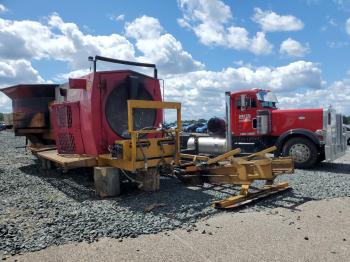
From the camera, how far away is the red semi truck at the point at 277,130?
1016 cm

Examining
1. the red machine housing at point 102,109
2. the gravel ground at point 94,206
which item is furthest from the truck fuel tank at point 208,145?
the red machine housing at point 102,109

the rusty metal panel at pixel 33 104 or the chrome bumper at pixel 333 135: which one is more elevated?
the rusty metal panel at pixel 33 104

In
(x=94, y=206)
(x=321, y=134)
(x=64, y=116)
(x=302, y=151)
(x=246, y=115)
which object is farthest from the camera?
(x=246, y=115)

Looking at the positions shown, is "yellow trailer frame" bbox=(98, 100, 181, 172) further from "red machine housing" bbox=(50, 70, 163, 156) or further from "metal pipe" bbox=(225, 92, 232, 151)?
"metal pipe" bbox=(225, 92, 232, 151)

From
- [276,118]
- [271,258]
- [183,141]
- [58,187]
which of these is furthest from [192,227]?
[183,141]

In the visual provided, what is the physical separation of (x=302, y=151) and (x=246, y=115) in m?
2.35

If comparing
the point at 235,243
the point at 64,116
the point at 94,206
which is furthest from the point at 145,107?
the point at 235,243

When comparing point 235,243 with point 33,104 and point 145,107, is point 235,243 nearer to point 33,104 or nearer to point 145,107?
point 145,107

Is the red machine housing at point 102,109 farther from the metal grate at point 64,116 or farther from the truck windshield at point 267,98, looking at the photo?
the truck windshield at point 267,98

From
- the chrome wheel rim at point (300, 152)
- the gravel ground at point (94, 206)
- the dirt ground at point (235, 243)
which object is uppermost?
the chrome wheel rim at point (300, 152)

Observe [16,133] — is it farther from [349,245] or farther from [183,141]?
[349,245]

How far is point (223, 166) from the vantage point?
6.93 metres

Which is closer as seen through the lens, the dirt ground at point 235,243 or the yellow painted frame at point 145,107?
the dirt ground at point 235,243

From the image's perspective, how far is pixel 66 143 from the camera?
336 inches
